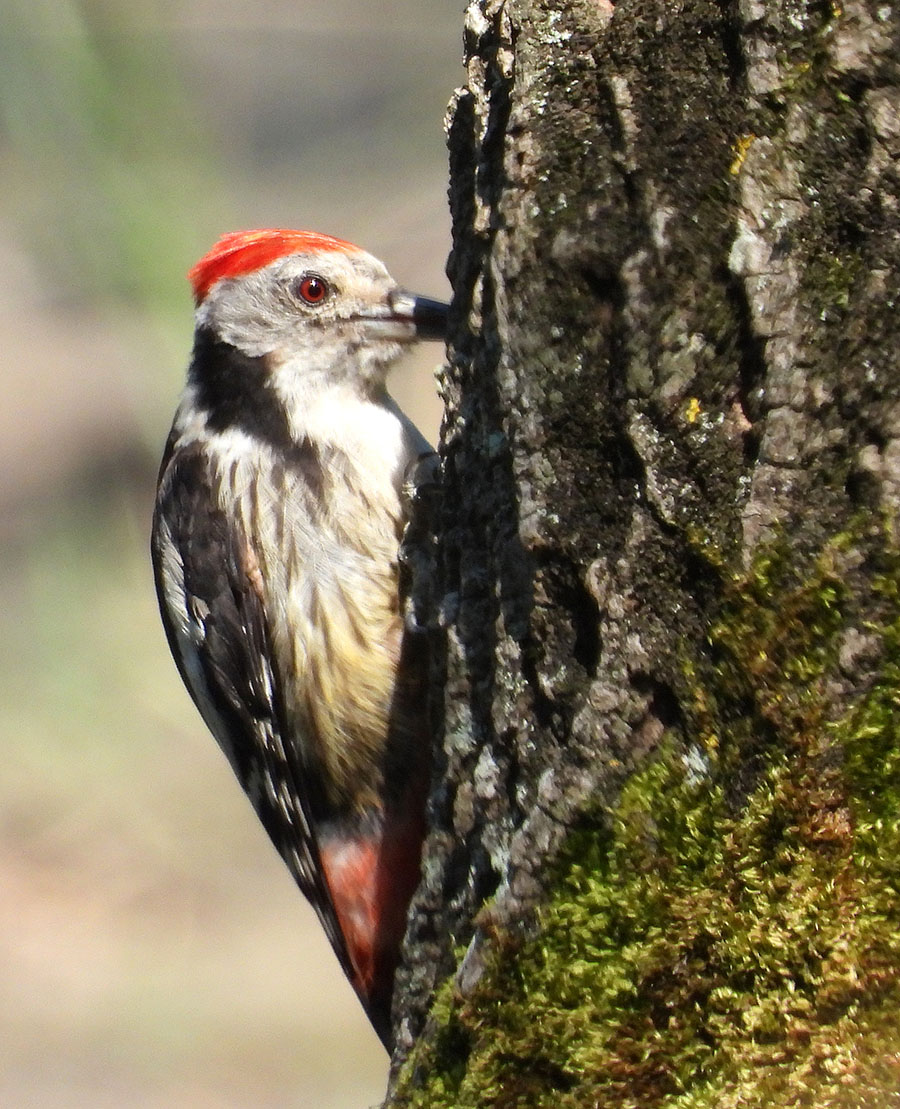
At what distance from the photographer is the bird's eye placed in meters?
3.48

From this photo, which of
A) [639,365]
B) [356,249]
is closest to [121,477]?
[356,249]

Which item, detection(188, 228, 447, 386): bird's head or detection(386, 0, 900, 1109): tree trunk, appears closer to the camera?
detection(386, 0, 900, 1109): tree trunk

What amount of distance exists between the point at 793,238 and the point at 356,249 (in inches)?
78.0

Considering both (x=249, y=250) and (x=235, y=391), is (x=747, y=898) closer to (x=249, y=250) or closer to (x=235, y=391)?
(x=235, y=391)

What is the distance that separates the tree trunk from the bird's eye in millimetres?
1495

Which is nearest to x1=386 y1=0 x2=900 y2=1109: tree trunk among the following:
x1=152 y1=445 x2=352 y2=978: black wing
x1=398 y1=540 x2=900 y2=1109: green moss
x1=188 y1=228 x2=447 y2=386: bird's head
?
x1=398 y1=540 x2=900 y2=1109: green moss

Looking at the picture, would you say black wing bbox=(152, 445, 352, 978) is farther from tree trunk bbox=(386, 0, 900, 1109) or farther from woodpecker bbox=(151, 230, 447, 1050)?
tree trunk bbox=(386, 0, 900, 1109)

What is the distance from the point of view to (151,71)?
13.4 ft

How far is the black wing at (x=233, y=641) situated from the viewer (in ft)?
10.5

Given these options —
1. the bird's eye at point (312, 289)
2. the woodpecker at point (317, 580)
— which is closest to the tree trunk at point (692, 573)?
the woodpecker at point (317, 580)

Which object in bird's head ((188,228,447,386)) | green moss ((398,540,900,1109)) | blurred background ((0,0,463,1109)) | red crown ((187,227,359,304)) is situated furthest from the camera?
blurred background ((0,0,463,1109))

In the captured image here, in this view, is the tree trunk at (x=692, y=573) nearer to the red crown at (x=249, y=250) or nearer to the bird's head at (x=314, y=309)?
the bird's head at (x=314, y=309)

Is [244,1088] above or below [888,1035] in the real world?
below

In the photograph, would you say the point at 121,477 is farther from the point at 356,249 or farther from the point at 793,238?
the point at 793,238
